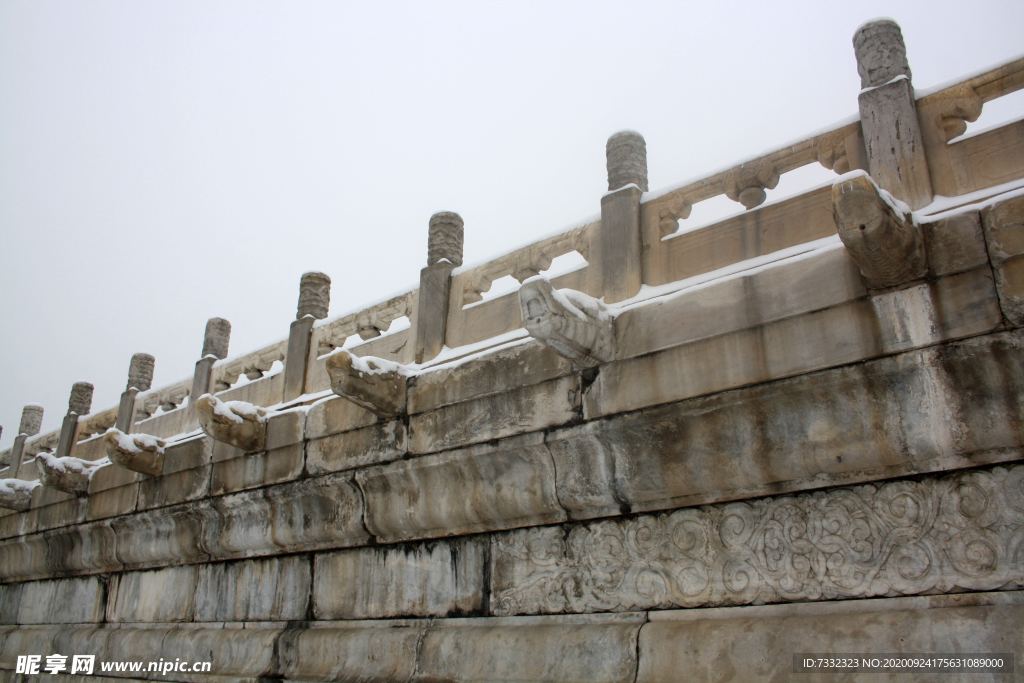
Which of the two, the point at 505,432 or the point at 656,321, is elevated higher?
the point at 656,321

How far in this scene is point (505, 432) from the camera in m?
4.36

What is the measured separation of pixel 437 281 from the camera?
18.6 ft

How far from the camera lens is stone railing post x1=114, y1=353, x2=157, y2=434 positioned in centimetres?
897

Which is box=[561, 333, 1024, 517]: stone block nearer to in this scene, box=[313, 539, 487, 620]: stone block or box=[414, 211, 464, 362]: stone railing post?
box=[313, 539, 487, 620]: stone block

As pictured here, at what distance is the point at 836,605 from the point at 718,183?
259cm

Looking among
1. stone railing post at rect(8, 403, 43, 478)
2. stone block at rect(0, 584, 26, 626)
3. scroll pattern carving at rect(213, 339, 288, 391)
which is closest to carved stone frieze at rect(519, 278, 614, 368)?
scroll pattern carving at rect(213, 339, 288, 391)

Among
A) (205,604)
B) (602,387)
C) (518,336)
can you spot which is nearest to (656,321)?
(602,387)

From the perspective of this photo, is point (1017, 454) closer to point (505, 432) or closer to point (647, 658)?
point (647, 658)

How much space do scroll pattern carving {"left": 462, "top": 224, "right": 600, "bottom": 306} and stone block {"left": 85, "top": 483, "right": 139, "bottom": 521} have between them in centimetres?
407

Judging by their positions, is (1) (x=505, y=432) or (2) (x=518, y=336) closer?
(1) (x=505, y=432)

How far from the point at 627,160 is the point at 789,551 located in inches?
112

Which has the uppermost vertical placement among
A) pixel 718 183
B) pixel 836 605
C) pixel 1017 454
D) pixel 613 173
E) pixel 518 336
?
pixel 613 173

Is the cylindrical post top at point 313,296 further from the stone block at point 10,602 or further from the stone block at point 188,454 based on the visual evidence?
the stone block at point 10,602

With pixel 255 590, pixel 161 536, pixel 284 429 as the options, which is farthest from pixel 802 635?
pixel 161 536
